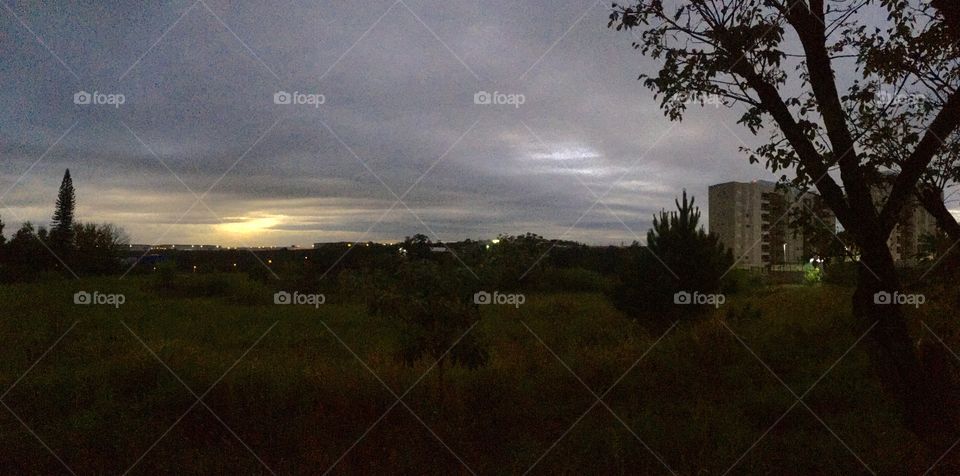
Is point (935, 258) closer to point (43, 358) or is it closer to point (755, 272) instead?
point (43, 358)

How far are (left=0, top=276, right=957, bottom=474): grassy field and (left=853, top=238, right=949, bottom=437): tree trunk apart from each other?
0.98ft

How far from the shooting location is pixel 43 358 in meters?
9.93

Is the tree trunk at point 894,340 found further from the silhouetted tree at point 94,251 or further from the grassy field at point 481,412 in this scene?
the silhouetted tree at point 94,251

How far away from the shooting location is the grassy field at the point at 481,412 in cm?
514

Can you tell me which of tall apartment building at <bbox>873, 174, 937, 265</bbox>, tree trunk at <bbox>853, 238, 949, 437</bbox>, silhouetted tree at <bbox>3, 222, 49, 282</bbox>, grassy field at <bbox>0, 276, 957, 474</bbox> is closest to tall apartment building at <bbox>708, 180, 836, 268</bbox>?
tree trunk at <bbox>853, 238, 949, 437</bbox>

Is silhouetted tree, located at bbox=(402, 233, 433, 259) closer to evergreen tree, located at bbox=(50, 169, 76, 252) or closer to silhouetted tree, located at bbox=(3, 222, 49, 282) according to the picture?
evergreen tree, located at bbox=(50, 169, 76, 252)

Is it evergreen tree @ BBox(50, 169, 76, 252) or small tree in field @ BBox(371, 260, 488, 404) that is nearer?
small tree in field @ BBox(371, 260, 488, 404)

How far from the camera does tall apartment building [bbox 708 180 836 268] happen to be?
5.09 metres

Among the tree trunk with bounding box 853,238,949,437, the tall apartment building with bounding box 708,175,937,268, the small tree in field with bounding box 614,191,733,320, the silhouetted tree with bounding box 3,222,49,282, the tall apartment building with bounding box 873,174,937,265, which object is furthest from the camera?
the silhouetted tree with bounding box 3,222,49,282

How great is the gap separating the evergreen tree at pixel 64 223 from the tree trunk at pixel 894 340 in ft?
55.3

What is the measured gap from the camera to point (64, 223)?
58.9 ft

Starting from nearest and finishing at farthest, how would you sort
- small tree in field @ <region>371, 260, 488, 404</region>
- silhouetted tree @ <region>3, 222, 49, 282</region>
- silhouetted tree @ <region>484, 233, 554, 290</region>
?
small tree in field @ <region>371, 260, 488, 404</region>
silhouetted tree @ <region>484, 233, 554, 290</region>
silhouetted tree @ <region>3, 222, 49, 282</region>

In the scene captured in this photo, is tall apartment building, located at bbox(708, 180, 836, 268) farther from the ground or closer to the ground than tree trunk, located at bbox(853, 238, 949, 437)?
farther from the ground

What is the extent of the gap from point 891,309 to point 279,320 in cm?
1658
